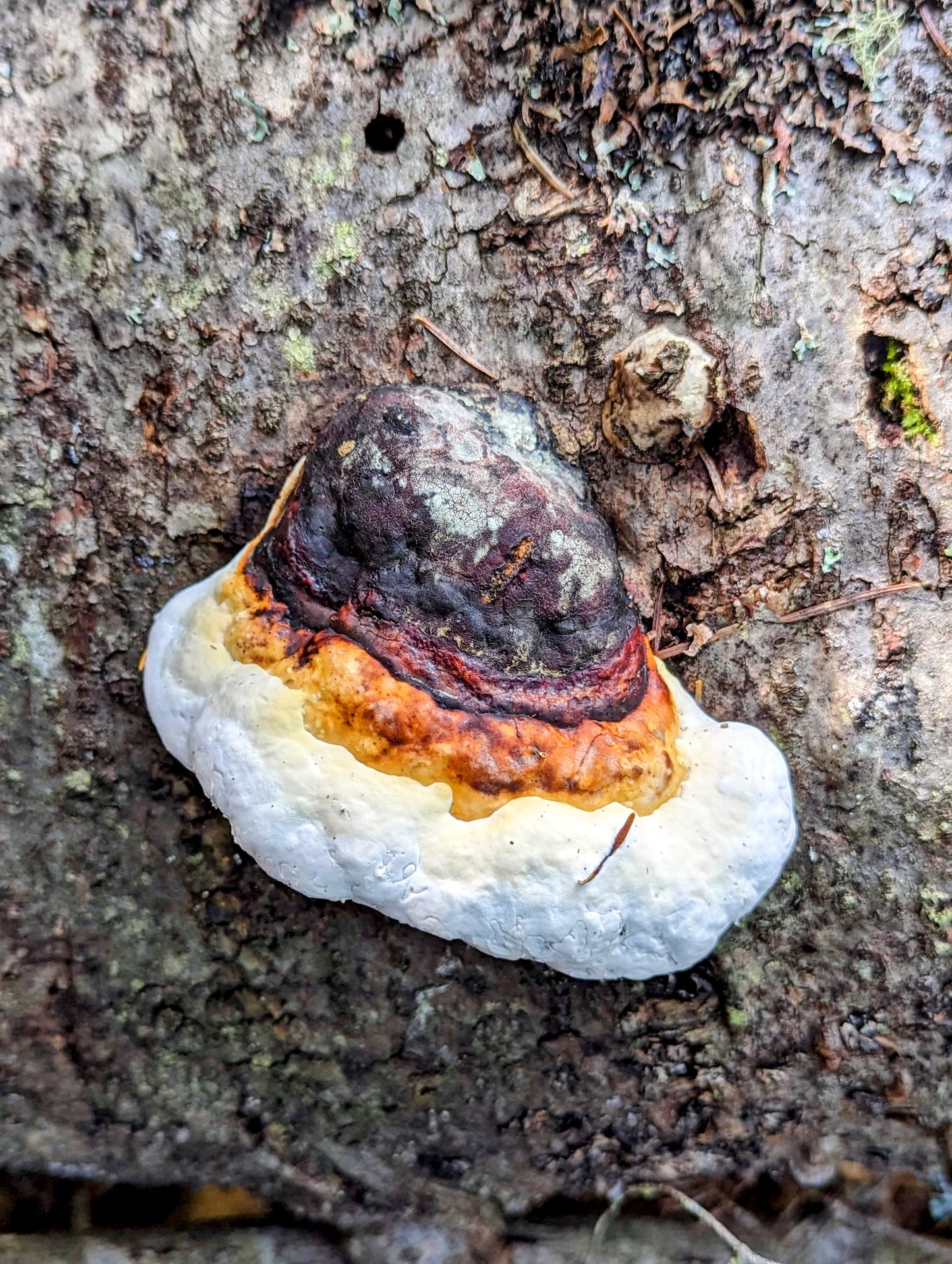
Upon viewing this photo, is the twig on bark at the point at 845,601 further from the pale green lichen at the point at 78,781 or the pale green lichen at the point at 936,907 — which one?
the pale green lichen at the point at 78,781

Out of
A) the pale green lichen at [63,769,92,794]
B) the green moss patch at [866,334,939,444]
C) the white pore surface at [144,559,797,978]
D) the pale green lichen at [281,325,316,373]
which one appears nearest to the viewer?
the white pore surface at [144,559,797,978]

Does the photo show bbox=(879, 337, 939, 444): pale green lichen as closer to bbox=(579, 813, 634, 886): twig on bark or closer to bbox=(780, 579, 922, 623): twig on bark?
bbox=(780, 579, 922, 623): twig on bark

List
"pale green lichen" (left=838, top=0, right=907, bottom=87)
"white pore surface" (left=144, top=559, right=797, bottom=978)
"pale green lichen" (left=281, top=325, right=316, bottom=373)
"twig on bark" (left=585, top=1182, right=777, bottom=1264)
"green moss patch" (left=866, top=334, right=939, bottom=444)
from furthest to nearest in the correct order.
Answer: "twig on bark" (left=585, top=1182, right=777, bottom=1264)
"pale green lichen" (left=281, top=325, right=316, bottom=373)
"green moss patch" (left=866, top=334, right=939, bottom=444)
"pale green lichen" (left=838, top=0, right=907, bottom=87)
"white pore surface" (left=144, top=559, right=797, bottom=978)

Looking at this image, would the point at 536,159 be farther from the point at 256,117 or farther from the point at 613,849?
the point at 613,849

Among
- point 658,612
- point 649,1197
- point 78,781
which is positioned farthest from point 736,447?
point 649,1197

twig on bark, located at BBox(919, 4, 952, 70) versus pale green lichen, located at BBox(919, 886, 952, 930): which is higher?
twig on bark, located at BBox(919, 4, 952, 70)

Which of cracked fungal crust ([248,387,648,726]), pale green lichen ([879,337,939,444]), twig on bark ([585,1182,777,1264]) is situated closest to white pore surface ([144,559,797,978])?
cracked fungal crust ([248,387,648,726])

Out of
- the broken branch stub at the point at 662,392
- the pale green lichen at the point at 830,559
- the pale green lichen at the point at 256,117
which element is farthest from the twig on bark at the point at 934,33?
the pale green lichen at the point at 256,117
